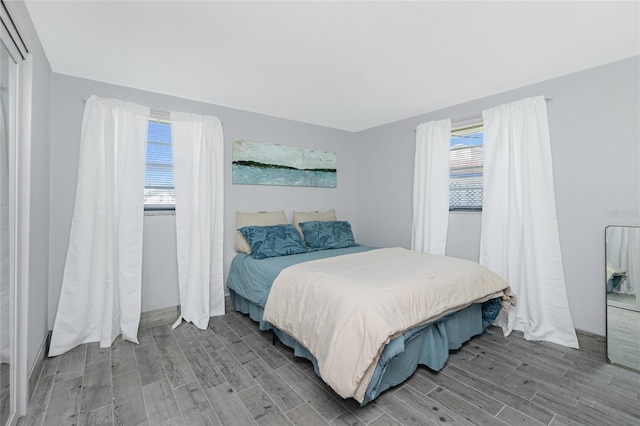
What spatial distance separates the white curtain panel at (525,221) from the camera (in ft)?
8.68

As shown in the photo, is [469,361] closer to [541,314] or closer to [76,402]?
[541,314]

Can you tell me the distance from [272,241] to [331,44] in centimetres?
194

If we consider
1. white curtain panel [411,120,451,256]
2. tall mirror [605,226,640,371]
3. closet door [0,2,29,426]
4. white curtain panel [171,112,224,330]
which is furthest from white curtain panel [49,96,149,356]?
tall mirror [605,226,640,371]

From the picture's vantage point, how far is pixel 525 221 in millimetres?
2777

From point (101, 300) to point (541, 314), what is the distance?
389 cm

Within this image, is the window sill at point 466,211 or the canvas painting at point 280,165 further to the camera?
the canvas painting at point 280,165

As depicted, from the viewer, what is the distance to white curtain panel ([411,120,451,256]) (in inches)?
134

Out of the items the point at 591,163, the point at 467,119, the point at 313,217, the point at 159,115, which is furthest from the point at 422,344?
the point at 159,115

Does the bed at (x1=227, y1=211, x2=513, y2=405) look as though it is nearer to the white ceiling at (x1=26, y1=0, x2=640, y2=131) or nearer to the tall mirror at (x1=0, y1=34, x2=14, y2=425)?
the tall mirror at (x1=0, y1=34, x2=14, y2=425)

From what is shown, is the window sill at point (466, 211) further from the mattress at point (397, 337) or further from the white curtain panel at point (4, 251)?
the white curtain panel at point (4, 251)

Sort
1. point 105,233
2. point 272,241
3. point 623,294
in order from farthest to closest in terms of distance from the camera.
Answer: point 272,241 < point 105,233 < point 623,294

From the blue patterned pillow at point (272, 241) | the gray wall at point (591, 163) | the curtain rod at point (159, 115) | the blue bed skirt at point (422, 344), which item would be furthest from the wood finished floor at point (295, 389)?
the curtain rod at point (159, 115)

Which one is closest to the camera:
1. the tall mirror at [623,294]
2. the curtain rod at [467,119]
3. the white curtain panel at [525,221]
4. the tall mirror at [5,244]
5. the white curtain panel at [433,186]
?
the tall mirror at [5,244]

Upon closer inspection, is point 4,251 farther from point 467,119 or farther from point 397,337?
point 467,119
